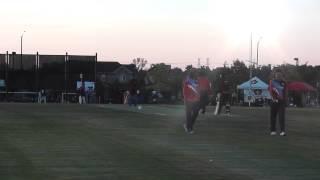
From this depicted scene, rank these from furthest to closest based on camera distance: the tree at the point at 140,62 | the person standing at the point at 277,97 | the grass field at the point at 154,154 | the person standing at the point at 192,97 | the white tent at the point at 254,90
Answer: the tree at the point at 140,62
the white tent at the point at 254,90
the person standing at the point at 192,97
the person standing at the point at 277,97
the grass field at the point at 154,154

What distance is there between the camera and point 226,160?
1127 centimetres

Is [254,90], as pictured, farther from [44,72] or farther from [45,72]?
[44,72]

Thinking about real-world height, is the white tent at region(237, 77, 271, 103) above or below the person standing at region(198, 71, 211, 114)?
below

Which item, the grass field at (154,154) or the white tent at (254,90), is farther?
the white tent at (254,90)

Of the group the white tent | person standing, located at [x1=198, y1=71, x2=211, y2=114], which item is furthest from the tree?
person standing, located at [x1=198, y1=71, x2=211, y2=114]

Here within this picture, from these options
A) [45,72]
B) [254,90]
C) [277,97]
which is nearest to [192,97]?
[277,97]

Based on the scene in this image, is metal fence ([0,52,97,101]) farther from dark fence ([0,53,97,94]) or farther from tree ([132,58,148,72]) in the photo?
tree ([132,58,148,72])

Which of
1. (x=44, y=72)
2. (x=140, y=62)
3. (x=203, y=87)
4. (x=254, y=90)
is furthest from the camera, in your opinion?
(x=140, y=62)

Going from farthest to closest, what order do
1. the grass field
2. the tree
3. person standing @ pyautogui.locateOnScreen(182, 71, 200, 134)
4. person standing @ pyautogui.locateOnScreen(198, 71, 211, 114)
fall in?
1. the tree
2. person standing @ pyautogui.locateOnScreen(198, 71, 211, 114)
3. person standing @ pyautogui.locateOnScreen(182, 71, 200, 134)
4. the grass field

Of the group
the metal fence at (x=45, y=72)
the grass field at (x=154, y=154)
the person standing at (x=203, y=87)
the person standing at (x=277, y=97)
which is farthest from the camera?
the metal fence at (x=45, y=72)

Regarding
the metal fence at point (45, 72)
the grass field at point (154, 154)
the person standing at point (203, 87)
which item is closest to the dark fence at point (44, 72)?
the metal fence at point (45, 72)

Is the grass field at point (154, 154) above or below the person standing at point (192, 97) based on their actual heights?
below

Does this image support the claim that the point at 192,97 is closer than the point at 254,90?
Yes

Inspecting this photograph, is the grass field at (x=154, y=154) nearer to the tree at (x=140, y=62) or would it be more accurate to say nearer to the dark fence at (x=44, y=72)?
the dark fence at (x=44, y=72)
